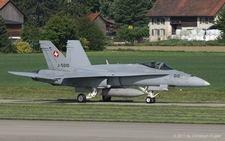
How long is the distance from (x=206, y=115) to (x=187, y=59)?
115 feet

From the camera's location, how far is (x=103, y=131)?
17.6 m

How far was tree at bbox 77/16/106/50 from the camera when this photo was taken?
7406cm

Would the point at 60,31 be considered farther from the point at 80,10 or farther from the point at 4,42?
the point at 80,10

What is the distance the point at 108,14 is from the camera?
139 m

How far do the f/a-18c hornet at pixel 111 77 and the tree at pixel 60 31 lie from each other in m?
41.9

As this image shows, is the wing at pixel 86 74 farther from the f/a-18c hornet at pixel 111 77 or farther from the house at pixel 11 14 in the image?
the house at pixel 11 14

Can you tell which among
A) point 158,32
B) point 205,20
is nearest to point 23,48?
A: point 205,20

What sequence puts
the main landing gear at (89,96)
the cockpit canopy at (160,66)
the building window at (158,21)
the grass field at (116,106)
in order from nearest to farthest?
the grass field at (116,106) < the cockpit canopy at (160,66) < the main landing gear at (89,96) < the building window at (158,21)

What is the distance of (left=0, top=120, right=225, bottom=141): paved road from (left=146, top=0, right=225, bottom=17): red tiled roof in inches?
3265

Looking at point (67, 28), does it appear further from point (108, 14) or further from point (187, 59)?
point (108, 14)

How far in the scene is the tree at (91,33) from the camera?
7406 centimetres

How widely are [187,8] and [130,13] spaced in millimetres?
20819


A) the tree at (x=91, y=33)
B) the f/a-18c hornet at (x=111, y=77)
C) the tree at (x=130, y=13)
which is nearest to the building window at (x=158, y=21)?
the tree at (x=130, y=13)

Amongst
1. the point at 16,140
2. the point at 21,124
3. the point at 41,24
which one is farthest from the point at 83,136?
the point at 41,24
